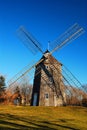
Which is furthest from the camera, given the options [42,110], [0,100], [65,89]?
[0,100]

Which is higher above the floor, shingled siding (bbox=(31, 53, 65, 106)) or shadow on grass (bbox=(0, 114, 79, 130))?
shingled siding (bbox=(31, 53, 65, 106))

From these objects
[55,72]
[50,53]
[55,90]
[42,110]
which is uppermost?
[50,53]

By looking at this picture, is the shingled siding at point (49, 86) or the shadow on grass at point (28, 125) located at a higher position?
the shingled siding at point (49, 86)

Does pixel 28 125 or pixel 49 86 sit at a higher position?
pixel 49 86

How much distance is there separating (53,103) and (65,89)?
2519mm

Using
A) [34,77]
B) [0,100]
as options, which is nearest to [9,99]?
[0,100]

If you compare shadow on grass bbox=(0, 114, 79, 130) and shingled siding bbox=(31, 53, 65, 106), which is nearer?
shadow on grass bbox=(0, 114, 79, 130)

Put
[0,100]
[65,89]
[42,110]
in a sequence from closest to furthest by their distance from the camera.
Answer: [42,110], [65,89], [0,100]

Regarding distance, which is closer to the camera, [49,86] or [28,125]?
[28,125]

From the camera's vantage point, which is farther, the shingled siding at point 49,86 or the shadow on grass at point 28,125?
the shingled siding at point 49,86

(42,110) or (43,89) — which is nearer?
(42,110)

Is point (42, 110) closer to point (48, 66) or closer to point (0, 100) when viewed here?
point (48, 66)

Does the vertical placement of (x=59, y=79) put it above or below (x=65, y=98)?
above

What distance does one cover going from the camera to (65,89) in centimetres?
3575
